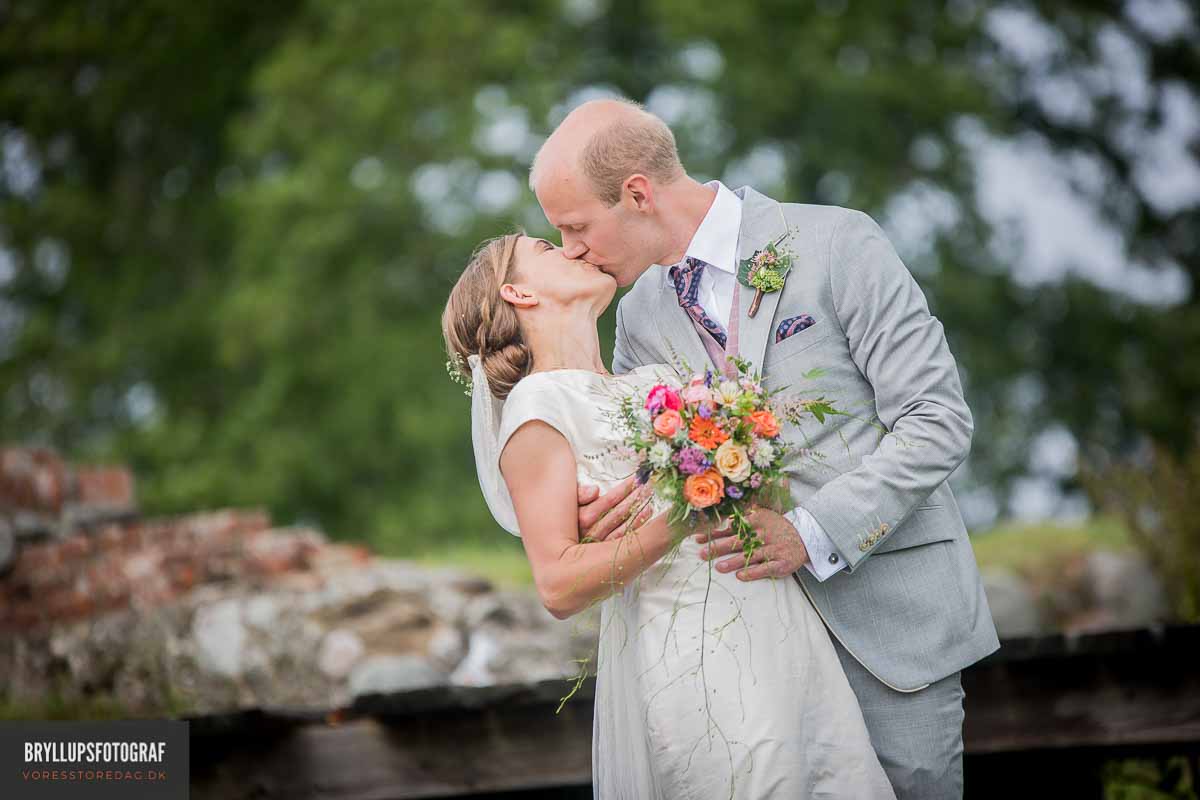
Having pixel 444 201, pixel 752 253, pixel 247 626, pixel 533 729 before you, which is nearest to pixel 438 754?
pixel 533 729

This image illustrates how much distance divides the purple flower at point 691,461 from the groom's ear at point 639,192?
0.80 meters

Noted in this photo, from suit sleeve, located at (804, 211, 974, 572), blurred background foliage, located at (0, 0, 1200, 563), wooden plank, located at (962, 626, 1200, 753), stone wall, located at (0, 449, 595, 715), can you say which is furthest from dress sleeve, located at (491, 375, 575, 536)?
blurred background foliage, located at (0, 0, 1200, 563)

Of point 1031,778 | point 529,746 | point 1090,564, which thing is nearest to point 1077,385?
point 1090,564

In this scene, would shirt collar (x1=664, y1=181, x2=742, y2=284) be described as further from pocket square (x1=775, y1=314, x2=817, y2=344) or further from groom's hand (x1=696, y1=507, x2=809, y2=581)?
groom's hand (x1=696, y1=507, x2=809, y2=581)

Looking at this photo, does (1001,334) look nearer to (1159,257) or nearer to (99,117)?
(1159,257)

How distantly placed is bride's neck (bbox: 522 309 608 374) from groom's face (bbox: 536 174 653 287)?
0.52 feet

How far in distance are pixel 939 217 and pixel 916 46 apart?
2328 mm

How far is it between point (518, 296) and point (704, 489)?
0.85m

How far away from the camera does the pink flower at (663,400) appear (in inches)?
112

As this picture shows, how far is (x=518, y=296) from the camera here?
333 centimetres

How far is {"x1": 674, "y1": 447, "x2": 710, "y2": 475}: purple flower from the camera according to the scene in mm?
2760

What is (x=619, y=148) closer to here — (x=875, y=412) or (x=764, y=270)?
(x=764, y=270)

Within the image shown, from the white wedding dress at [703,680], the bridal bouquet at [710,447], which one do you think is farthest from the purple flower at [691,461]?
the white wedding dress at [703,680]

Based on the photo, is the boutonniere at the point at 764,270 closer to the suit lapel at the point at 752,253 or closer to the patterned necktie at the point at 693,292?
the suit lapel at the point at 752,253
